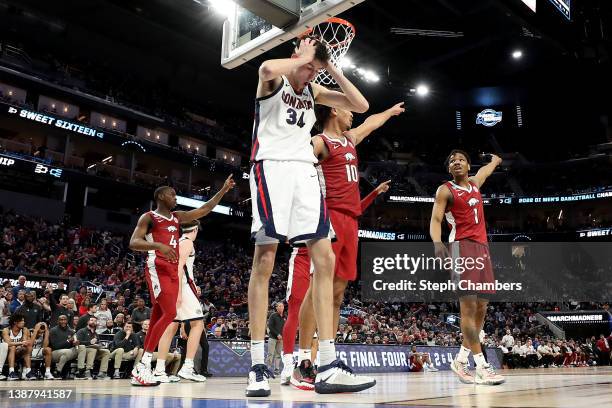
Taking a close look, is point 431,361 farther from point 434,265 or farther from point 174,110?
point 174,110

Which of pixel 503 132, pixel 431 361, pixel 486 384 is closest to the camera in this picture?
pixel 486 384

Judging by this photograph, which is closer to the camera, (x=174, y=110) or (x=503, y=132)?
(x=174, y=110)

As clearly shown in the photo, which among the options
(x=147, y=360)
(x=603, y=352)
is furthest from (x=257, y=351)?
(x=603, y=352)

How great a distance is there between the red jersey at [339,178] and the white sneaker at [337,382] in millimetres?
1621

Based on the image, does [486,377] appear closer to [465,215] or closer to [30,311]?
[465,215]

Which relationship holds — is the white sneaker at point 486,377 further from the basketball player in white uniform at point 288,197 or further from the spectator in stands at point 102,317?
the spectator in stands at point 102,317

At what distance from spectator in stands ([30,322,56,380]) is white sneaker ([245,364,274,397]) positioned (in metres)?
5.85

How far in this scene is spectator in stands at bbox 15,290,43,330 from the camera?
8703 mm

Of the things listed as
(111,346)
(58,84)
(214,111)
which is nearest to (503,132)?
(214,111)

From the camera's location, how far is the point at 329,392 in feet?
10.3

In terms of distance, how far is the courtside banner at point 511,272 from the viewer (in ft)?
101

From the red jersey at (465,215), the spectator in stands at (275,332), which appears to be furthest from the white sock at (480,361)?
the spectator in stands at (275,332)

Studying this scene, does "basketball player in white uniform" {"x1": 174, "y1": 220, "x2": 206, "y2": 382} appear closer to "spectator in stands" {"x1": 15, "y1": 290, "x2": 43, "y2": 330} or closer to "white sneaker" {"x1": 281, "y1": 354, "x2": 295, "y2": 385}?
"white sneaker" {"x1": 281, "y1": 354, "x2": 295, "y2": 385}

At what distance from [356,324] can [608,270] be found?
77.3ft
